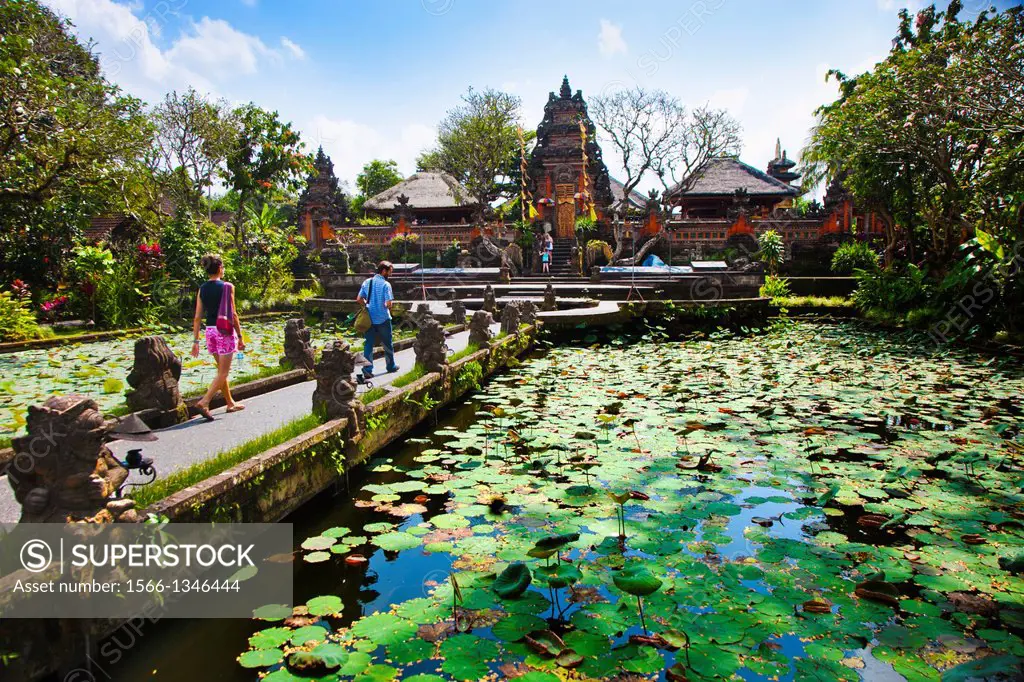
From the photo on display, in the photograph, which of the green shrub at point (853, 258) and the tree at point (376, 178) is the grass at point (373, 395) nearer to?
the green shrub at point (853, 258)

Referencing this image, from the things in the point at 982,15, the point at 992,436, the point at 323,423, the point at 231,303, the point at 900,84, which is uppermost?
the point at 982,15

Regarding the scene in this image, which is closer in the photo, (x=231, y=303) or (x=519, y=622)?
(x=519, y=622)

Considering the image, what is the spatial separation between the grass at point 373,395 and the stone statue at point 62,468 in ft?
9.23

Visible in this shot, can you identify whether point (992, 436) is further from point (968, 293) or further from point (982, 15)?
point (982, 15)

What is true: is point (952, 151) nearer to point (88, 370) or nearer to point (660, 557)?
point (660, 557)

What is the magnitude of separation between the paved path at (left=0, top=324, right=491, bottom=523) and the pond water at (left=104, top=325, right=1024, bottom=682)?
861 mm

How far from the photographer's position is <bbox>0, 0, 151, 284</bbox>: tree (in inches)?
434

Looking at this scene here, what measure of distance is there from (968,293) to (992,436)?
8.67 metres

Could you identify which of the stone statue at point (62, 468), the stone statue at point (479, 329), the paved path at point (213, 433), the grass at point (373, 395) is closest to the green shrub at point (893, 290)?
the stone statue at point (479, 329)

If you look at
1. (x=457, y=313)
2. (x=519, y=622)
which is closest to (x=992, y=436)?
(x=519, y=622)

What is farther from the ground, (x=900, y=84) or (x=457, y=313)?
(x=900, y=84)

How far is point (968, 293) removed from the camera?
1185 cm

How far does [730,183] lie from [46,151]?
93.5 feet

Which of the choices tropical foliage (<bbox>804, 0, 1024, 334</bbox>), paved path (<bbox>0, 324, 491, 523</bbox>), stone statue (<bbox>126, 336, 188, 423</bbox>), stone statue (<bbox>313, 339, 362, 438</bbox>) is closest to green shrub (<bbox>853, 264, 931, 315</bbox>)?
tropical foliage (<bbox>804, 0, 1024, 334</bbox>)
